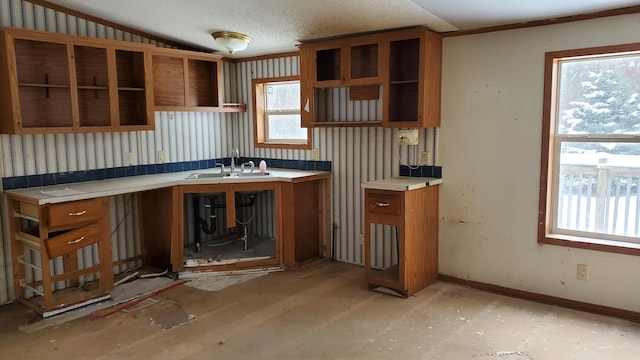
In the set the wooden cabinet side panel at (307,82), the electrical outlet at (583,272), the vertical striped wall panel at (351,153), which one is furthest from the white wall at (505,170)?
the wooden cabinet side panel at (307,82)

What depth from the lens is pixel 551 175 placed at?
3463 mm

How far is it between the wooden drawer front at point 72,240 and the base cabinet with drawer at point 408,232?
205cm

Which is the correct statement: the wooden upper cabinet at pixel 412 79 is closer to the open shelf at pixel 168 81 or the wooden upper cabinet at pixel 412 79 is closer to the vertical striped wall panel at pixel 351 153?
the vertical striped wall panel at pixel 351 153

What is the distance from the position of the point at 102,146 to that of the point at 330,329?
8.34 feet

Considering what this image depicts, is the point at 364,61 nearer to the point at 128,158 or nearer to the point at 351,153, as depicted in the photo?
the point at 351,153

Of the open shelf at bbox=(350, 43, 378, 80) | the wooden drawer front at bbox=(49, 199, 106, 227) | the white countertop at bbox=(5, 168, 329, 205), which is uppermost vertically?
the open shelf at bbox=(350, 43, 378, 80)

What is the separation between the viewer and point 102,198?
11.7 ft

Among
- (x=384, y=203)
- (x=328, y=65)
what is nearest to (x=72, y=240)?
(x=384, y=203)

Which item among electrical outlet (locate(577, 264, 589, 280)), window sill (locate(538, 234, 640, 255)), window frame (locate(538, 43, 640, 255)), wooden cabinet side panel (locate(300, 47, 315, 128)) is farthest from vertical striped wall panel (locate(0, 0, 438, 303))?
electrical outlet (locate(577, 264, 589, 280))

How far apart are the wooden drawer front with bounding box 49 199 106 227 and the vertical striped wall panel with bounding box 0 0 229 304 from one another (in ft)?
2.05

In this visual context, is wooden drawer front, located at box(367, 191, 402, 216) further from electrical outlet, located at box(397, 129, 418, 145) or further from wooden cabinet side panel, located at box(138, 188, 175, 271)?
wooden cabinet side panel, located at box(138, 188, 175, 271)

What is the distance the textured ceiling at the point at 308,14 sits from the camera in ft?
10.2

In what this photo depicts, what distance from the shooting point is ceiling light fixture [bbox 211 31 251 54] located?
4.16m

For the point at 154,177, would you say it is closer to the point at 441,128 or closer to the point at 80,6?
the point at 80,6
